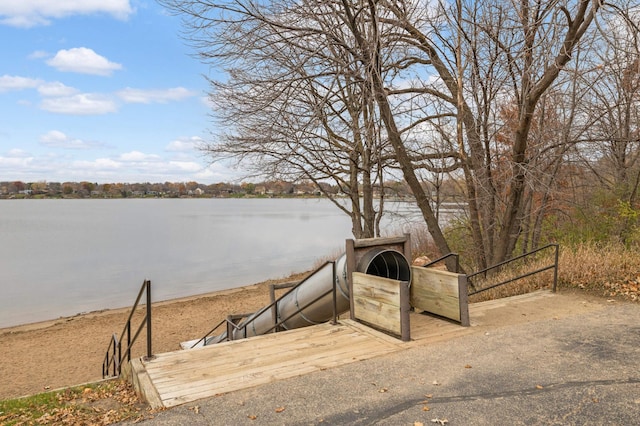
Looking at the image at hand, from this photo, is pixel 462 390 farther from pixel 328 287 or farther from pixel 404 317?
pixel 328 287

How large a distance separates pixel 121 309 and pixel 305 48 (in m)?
17.6

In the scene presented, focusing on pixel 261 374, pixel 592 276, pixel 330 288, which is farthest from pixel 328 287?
pixel 592 276

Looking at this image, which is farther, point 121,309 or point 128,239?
point 128,239

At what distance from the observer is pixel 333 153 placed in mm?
13711

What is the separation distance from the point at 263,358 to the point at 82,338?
13764 mm

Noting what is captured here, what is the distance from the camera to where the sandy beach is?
39.1 ft

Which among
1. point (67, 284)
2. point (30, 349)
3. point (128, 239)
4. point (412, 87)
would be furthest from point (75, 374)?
point (128, 239)

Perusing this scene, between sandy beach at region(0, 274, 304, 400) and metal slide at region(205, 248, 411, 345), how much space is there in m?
5.48

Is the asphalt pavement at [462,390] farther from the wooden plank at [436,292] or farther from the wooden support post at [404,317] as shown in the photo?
the wooden plank at [436,292]

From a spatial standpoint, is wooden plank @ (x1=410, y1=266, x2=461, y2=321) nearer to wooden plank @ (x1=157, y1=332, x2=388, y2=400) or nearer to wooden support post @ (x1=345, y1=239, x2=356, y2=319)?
wooden support post @ (x1=345, y1=239, x2=356, y2=319)

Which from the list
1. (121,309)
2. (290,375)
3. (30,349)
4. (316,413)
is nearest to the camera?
(316,413)

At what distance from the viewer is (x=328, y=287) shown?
273 inches

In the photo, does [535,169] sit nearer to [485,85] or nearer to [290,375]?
[485,85]

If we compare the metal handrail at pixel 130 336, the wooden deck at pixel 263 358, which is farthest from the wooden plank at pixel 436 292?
the metal handrail at pixel 130 336
